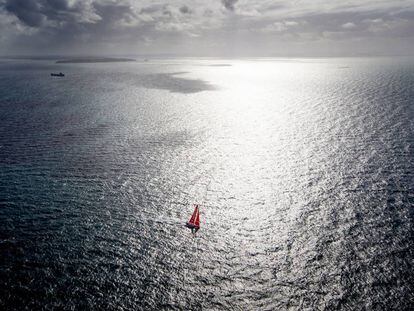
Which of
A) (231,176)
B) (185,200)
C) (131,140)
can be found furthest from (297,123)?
(185,200)

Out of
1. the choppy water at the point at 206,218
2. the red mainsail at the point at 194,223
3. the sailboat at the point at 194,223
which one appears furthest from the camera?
the red mainsail at the point at 194,223

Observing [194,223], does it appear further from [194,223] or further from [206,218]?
[206,218]

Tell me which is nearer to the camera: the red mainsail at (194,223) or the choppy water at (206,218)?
the choppy water at (206,218)

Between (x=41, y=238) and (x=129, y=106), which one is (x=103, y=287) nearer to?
(x=41, y=238)

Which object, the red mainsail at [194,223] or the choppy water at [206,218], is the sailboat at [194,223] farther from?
the choppy water at [206,218]

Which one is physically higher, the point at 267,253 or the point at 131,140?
the point at 131,140

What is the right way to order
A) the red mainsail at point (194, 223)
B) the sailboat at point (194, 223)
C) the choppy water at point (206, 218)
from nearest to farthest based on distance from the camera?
1. the choppy water at point (206, 218)
2. the sailboat at point (194, 223)
3. the red mainsail at point (194, 223)

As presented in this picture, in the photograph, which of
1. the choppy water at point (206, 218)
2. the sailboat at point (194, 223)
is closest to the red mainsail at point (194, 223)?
the sailboat at point (194, 223)

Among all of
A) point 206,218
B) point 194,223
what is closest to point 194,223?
point 194,223
